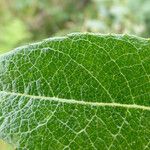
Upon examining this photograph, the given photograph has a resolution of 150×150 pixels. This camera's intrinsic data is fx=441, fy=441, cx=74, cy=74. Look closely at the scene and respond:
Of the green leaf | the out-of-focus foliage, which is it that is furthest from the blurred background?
the green leaf

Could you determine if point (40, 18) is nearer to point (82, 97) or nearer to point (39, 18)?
point (39, 18)

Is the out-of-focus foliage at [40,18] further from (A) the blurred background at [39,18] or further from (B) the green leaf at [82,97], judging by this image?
(B) the green leaf at [82,97]

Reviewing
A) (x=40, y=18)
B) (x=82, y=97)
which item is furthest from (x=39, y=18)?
(x=82, y=97)

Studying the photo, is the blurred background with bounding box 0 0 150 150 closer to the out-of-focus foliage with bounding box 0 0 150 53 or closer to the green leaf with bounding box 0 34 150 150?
the out-of-focus foliage with bounding box 0 0 150 53

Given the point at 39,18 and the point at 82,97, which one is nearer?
the point at 82,97

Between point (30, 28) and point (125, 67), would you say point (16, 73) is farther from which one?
point (30, 28)

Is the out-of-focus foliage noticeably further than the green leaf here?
Yes

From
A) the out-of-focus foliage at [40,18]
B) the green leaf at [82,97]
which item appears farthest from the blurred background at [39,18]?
the green leaf at [82,97]

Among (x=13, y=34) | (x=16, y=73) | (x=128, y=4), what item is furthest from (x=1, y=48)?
(x=16, y=73)

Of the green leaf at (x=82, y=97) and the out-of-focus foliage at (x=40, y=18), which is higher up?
the out-of-focus foliage at (x=40, y=18)

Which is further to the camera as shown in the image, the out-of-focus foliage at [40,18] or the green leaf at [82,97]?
the out-of-focus foliage at [40,18]
